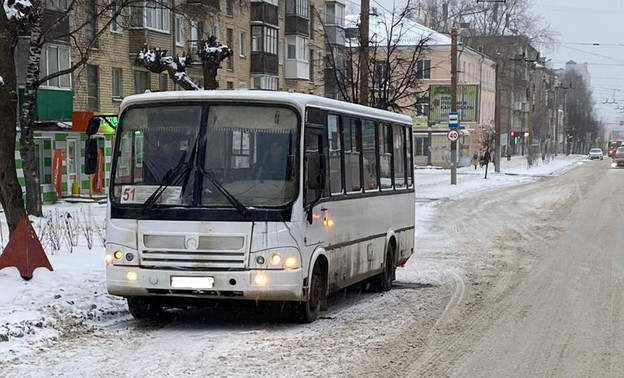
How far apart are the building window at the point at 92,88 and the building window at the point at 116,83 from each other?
4.30 feet

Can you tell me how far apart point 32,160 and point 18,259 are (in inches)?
501

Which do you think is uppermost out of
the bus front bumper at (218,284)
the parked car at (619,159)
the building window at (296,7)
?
the building window at (296,7)

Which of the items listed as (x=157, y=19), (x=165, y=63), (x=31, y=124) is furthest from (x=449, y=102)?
(x=31, y=124)

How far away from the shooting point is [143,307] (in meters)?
10.3

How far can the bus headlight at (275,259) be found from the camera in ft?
31.0

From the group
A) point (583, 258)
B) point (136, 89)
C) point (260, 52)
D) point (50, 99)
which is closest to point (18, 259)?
point (583, 258)

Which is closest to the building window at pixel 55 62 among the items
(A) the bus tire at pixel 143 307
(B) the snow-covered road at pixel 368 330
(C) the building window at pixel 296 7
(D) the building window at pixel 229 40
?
(D) the building window at pixel 229 40

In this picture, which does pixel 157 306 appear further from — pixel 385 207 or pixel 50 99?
pixel 50 99

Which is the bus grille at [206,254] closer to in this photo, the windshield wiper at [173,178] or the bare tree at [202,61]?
the windshield wiper at [173,178]

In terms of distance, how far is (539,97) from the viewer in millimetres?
105000

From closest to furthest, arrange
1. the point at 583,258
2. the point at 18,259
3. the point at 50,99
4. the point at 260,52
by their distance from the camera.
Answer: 1. the point at 18,259
2. the point at 583,258
3. the point at 50,99
4. the point at 260,52

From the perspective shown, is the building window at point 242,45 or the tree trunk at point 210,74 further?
the building window at point 242,45

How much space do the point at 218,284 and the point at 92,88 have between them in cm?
3076

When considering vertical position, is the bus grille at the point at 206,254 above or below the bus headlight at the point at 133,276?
above
